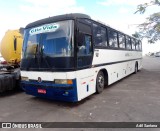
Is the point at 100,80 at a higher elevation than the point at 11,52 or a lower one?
lower

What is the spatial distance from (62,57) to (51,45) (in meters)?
0.62

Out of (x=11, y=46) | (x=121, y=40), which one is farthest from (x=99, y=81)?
(x=11, y=46)

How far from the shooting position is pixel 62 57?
220 inches

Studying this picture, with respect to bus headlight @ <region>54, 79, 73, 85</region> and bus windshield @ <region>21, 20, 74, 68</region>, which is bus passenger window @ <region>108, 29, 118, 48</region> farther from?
bus headlight @ <region>54, 79, 73, 85</region>

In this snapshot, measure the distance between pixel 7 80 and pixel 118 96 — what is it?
4.58 m

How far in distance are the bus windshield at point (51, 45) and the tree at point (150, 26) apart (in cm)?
1092

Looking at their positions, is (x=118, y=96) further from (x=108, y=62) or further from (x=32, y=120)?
(x=32, y=120)

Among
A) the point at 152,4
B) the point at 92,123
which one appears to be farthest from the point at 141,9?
the point at 92,123

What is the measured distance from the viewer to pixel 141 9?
615 inches

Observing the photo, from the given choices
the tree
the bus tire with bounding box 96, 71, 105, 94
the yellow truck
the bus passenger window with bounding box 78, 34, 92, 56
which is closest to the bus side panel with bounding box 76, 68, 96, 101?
the bus tire with bounding box 96, 71, 105, 94

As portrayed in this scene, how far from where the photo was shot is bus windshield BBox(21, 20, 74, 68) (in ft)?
18.4

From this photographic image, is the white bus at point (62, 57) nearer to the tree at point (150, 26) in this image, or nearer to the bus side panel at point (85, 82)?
the bus side panel at point (85, 82)

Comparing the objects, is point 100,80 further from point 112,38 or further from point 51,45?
point 51,45

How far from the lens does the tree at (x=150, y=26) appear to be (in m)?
15.6
